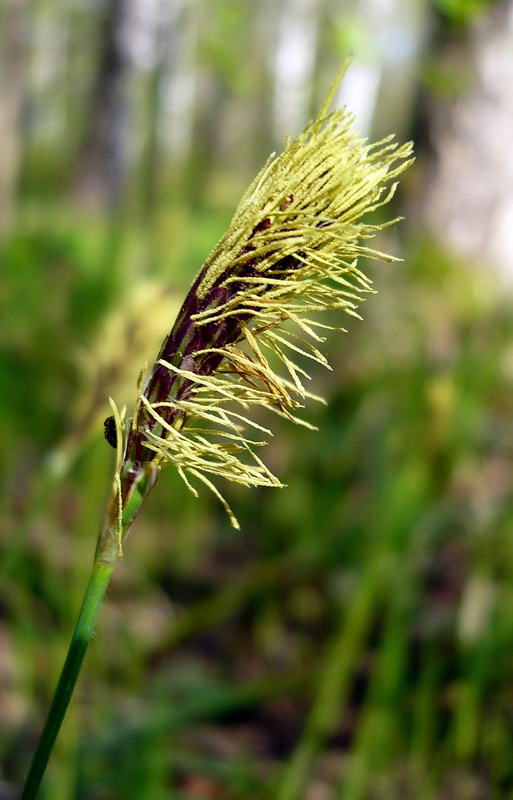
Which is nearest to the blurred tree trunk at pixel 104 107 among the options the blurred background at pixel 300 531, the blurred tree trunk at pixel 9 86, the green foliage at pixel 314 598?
the blurred tree trunk at pixel 9 86

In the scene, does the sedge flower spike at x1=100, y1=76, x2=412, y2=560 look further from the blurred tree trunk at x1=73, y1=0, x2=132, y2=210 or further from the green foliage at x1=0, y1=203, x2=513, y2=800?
the blurred tree trunk at x1=73, y1=0, x2=132, y2=210

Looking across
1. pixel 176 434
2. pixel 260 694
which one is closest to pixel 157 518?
pixel 260 694

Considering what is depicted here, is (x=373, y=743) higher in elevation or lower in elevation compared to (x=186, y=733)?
higher

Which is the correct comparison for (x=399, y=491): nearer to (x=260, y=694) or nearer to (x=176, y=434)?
(x=260, y=694)

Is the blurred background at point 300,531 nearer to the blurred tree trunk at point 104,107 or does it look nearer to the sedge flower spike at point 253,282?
the sedge flower spike at point 253,282

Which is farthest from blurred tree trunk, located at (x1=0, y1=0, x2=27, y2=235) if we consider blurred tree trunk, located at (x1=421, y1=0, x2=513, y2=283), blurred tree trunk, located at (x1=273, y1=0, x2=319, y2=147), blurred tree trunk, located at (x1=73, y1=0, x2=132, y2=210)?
blurred tree trunk, located at (x1=273, y1=0, x2=319, y2=147)
